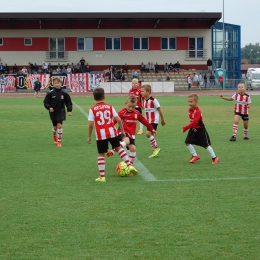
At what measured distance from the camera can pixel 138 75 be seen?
65.2m

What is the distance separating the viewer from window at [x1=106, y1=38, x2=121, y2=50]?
69625mm

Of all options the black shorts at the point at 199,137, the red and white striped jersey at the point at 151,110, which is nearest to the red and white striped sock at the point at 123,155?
the black shorts at the point at 199,137

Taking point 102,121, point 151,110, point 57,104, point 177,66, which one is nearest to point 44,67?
point 177,66

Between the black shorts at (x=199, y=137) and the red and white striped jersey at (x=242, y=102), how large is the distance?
469cm

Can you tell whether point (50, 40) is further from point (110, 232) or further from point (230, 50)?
point (110, 232)

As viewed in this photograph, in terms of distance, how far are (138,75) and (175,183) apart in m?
55.3

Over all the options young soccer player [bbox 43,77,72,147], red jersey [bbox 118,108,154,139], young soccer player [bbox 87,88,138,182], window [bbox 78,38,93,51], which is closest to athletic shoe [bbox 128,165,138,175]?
young soccer player [bbox 87,88,138,182]

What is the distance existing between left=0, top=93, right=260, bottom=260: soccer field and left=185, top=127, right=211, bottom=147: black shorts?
0.42 meters

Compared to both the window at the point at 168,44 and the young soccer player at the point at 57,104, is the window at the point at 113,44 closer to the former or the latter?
the window at the point at 168,44

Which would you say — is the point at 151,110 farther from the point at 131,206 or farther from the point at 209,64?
the point at 209,64

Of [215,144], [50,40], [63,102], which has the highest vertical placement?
[50,40]

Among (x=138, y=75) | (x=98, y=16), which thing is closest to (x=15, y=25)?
(x=98, y=16)

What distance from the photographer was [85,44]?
228ft

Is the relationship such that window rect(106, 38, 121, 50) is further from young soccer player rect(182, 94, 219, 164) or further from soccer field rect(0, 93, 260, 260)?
young soccer player rect(182, 94, 219, 164)
